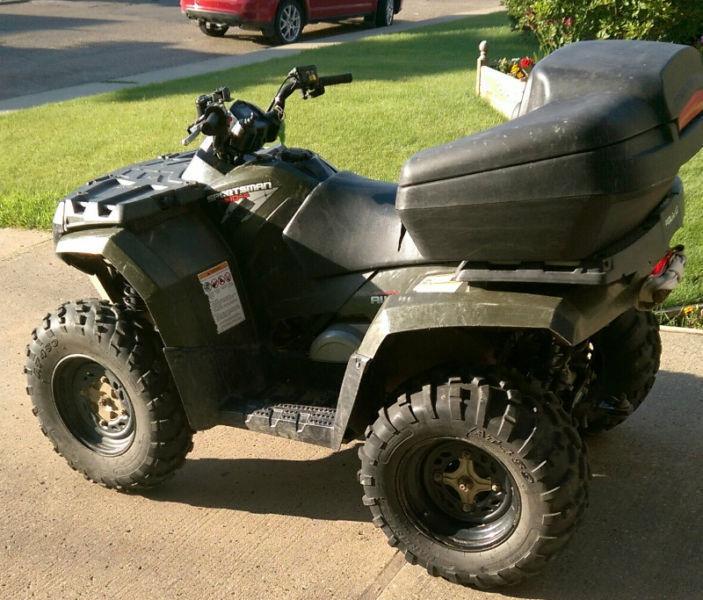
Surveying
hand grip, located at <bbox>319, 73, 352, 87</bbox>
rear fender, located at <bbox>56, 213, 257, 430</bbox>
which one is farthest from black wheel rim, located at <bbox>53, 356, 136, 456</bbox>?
hand grip, located at <bbox>319, 73, 352, 87</bbox>

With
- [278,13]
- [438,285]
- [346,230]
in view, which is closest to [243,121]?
[346,230]

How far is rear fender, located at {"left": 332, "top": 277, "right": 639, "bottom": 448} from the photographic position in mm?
2836

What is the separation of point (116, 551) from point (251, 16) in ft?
41.5

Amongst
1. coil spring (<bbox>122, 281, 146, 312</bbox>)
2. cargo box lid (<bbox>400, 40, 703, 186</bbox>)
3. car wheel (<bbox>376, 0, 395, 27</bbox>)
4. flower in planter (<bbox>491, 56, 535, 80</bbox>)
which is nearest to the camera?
cargo box lid (<bbox>400, 40, 703, 186</bbox>)

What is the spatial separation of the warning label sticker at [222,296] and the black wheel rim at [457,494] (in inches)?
36.8

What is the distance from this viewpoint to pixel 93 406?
398cm

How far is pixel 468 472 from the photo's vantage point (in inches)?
128

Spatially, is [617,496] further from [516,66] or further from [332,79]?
[516,66]

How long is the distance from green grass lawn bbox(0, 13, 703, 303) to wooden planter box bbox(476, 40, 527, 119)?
13cm

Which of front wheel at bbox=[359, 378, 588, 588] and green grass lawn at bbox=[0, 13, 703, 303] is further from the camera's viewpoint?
green grass lawn at bbox=[0, 13, 703, 303]

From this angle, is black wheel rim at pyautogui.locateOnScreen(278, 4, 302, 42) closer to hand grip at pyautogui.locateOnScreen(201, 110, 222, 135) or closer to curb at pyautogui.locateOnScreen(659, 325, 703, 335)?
curb at pyautogui.locateOnScreen(659, 325, 703, 335)

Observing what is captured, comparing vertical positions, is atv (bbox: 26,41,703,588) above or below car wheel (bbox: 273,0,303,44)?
above

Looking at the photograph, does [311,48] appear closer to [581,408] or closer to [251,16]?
[251,16]

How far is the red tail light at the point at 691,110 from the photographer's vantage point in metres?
2.85
